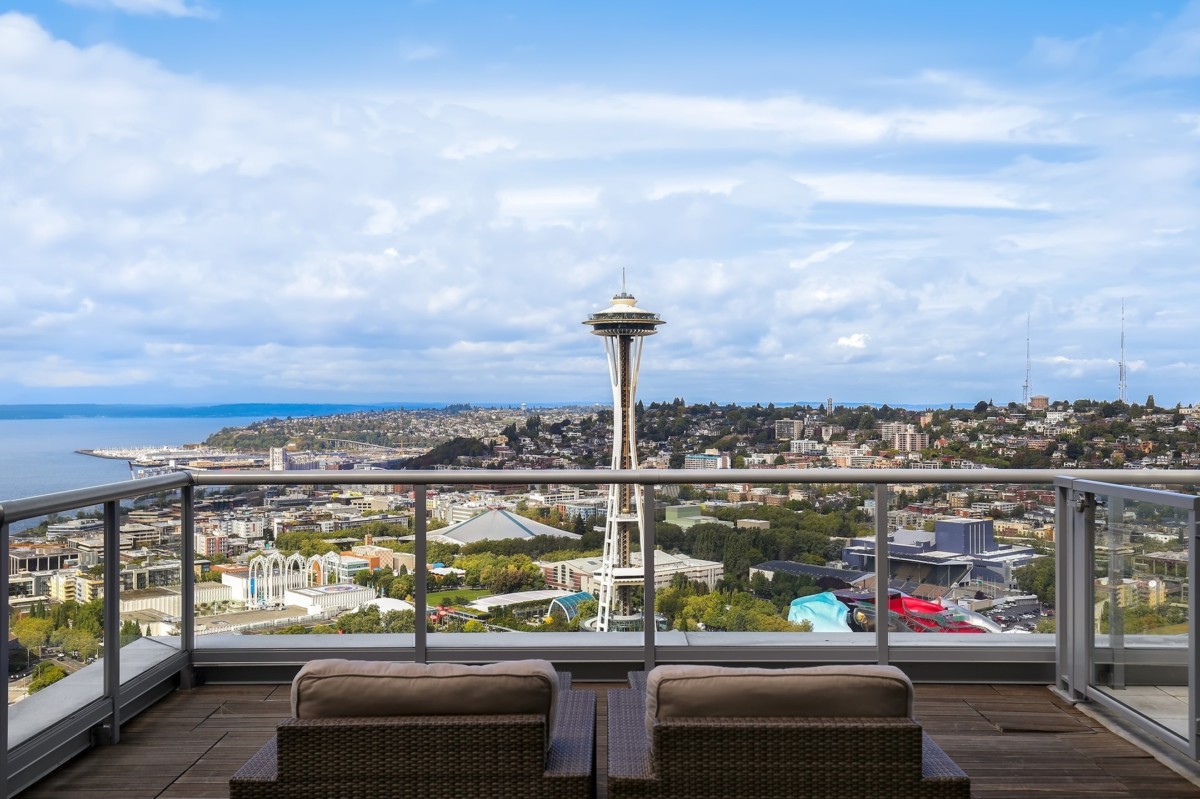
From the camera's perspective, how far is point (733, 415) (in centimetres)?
1927

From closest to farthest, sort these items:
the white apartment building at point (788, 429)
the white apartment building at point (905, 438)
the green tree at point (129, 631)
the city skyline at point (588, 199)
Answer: the green tree at point (129, 631), the white apartment building at point (905, 438), the white apartment building at point (788, 429), the city skyline at point (588, 199)

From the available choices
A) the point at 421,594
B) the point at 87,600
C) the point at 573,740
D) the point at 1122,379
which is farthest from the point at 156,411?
the point at 573,740

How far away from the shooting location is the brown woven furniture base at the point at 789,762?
2.22 m

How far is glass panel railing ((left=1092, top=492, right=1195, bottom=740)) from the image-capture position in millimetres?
4020

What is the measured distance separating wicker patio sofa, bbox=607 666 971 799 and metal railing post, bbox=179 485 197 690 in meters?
3.76

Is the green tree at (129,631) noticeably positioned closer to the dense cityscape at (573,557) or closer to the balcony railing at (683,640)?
the balcony railing at (683,640)

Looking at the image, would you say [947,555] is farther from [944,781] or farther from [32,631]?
[32,631]

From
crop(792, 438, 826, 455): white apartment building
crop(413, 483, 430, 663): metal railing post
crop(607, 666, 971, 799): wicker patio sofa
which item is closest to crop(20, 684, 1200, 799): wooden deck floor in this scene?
crop(413, 483, 430, 663): metal railing post

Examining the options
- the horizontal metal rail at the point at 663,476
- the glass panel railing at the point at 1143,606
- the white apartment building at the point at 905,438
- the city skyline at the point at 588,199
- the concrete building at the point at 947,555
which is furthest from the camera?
the city skyline at the point at 588,199

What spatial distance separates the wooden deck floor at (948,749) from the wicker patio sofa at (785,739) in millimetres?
1691

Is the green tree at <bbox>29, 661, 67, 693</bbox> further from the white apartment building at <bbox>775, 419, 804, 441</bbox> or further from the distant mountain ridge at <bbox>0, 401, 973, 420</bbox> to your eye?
the white apartment building at <bbox>775, 419, 804, 441</bbox>

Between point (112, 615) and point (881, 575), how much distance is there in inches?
153

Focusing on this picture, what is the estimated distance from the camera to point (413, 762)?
227cm

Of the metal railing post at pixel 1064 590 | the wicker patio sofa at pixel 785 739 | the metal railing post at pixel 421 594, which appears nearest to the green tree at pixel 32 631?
the metal railing post at pixel 421 594
